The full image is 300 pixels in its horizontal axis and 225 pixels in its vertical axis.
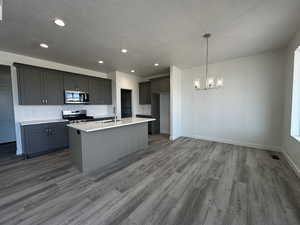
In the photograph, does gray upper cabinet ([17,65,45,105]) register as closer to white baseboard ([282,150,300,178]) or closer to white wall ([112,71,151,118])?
white wall ([112,71,151,118])

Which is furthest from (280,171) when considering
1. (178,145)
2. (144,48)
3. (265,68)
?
(144,48)

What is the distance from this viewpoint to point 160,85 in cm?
521

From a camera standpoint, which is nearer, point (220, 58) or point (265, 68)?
point (265, 68)

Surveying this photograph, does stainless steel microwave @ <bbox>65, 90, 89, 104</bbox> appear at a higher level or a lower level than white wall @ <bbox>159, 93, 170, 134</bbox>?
higher

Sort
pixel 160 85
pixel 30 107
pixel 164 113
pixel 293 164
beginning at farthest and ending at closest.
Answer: pixel 164 113 → pixel 160 85 → pixel 30 107 → pixel 293 164

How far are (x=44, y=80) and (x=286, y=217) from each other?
559 cm

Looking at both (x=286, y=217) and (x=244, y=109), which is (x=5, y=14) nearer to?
(x=286, y=217)

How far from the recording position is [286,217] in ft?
4.83

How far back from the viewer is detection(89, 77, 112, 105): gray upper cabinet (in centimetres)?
472

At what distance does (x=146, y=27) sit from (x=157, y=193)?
9.45 ft

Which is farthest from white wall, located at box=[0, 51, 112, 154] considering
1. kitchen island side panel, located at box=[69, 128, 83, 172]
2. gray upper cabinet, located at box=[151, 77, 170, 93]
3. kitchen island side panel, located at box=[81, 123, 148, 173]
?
gray upper cabinet, located at box=[151, 77, 170, 93]

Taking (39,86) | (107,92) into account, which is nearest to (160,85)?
(107,92)

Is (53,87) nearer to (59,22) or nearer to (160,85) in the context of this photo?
(59,22)

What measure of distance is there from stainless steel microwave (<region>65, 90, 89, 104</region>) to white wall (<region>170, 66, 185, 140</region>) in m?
3.17
